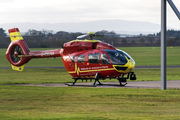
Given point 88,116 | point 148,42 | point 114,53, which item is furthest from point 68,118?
point 148,42

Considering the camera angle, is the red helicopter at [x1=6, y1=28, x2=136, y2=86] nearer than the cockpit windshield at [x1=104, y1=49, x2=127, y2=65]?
No

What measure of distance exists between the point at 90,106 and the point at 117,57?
8.10 m

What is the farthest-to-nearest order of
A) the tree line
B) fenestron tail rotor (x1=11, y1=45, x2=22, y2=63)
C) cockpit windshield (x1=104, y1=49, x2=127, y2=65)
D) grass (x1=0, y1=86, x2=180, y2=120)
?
the tree line
fenestron tail rotor (x1=11, y1=45, x2=22, y2=63)
cockpit windshield (x1=104, y1=49, x2=127, y2=65)
grass (x1=0, y1=86, x2=180, y2=120)

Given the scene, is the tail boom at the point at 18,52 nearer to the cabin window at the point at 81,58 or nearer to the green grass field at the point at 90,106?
the cabin window at the point at 81,58

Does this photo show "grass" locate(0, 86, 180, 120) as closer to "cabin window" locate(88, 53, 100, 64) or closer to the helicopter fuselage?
the helicopter fuselage

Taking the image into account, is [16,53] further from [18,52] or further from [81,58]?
[81,58]

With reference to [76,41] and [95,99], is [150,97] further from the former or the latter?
[76,41]

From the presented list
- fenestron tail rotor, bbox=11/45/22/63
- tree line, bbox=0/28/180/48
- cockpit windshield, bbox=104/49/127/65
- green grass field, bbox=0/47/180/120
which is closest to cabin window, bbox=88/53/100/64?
cockpit windshield, bbox=104/49/127/65

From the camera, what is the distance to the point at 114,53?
2078 centimetres

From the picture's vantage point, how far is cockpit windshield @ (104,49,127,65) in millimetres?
20562

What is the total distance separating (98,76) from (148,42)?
391 ft

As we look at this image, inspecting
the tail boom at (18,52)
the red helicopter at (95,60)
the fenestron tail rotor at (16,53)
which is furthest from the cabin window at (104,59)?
the fenestron tail rotor at (16,53)

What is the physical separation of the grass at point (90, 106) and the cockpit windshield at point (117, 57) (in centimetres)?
390

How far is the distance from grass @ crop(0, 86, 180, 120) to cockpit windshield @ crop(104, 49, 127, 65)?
3.90m
